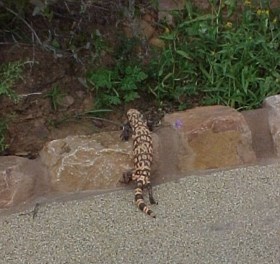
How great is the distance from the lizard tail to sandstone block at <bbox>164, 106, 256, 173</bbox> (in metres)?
0.28

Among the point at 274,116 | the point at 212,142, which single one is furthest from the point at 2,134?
the point at 274,116

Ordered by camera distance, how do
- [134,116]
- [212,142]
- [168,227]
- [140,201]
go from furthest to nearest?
[134,116], [212,142], [140,201], [168,227]

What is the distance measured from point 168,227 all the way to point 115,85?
1.15m

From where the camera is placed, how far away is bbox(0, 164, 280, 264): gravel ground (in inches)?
123

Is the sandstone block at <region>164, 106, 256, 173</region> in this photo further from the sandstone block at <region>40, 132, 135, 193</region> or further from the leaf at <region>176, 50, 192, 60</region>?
the leaf at <region>176, 50, 192, 60</region>

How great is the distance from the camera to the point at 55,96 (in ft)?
13.6

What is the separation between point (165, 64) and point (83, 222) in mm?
1246

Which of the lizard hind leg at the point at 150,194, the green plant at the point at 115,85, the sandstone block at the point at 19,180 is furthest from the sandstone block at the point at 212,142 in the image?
the sandstone block at the point at 19,180

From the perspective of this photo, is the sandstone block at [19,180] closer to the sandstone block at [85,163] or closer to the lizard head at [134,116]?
the sandstone block at [85,163]

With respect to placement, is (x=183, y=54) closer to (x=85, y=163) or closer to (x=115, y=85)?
(x=115, y=85)

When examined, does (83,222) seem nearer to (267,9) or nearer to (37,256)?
(37,256)

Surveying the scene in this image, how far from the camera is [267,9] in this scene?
459cm

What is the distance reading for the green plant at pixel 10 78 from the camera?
12.8 ft

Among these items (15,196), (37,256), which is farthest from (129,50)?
(37,256)
